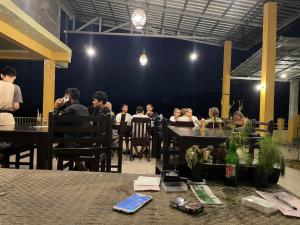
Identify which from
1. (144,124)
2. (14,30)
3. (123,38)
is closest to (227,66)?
(123,38)

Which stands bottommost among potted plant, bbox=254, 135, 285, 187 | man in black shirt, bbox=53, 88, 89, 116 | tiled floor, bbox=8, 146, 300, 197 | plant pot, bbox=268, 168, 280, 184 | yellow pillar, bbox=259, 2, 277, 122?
tiled floor, bbox=8, 146, 300, 197

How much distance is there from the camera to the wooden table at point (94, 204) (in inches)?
38.0

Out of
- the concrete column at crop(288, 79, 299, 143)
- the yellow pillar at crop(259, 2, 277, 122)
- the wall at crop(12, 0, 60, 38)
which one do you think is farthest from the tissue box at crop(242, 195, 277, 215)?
the concrete column at crop(288, 79, 299, 143)

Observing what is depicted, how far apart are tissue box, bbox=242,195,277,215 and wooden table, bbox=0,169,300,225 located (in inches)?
0.8

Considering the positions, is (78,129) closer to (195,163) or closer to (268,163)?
(195,163)

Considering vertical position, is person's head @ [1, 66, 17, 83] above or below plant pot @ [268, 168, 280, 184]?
→ above

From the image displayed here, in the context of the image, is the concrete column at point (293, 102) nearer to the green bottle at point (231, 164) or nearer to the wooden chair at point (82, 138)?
the wooden chair at point (82, 138)

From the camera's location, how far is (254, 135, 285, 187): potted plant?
1413 millimetres

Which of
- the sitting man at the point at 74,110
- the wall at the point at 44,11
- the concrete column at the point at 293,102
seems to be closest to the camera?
the sitting man at the point at 74,110

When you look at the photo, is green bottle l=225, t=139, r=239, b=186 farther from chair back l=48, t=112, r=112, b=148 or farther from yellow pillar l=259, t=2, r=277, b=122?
yellow pillar l=259, t=2, r=277, b=122

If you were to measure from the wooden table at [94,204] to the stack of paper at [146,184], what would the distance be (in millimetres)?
33

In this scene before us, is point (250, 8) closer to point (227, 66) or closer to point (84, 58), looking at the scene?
point (227, 66)

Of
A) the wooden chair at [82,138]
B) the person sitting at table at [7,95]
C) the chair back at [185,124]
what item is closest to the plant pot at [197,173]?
the wooden chair at [82,138]

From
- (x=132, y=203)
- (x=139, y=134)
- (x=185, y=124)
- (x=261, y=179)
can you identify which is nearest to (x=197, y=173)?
(x=261, y=179)
